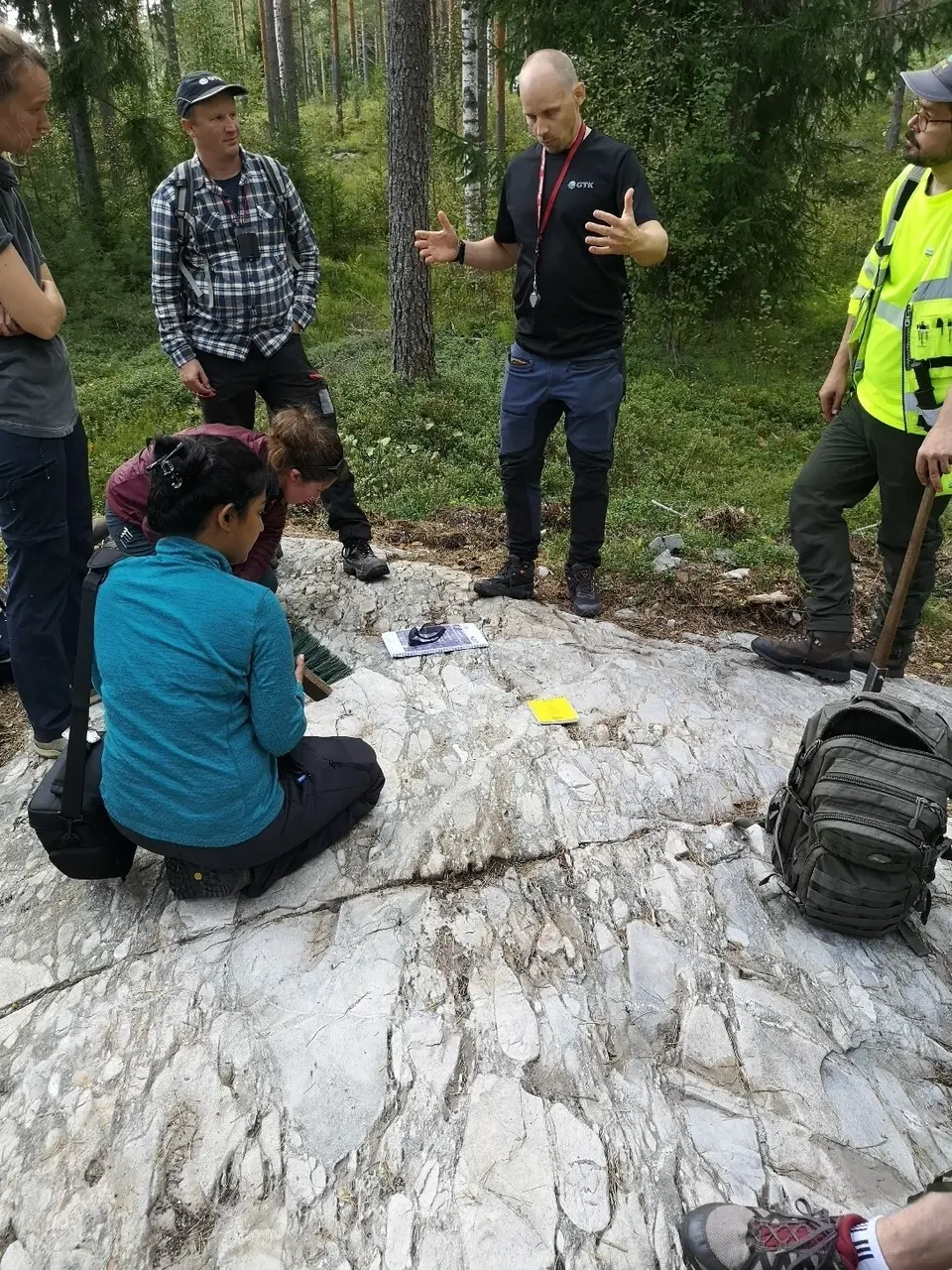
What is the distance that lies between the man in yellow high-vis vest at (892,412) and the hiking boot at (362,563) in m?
2.20

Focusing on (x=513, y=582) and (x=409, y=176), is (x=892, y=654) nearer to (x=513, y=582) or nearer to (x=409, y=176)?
(x=513, y=582)

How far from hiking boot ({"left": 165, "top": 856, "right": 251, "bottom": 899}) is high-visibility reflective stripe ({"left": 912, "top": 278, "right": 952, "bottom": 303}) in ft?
11.1

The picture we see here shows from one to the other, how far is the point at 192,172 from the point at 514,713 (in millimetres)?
3122

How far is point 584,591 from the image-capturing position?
4.87 metres

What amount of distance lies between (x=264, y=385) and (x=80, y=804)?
270 cm

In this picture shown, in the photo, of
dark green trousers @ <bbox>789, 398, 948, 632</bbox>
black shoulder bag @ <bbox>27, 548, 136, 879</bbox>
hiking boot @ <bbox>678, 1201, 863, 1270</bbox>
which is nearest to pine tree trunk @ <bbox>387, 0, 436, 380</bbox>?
dark green trousers @ <bbox>789, 398, 948, 632</bbox>

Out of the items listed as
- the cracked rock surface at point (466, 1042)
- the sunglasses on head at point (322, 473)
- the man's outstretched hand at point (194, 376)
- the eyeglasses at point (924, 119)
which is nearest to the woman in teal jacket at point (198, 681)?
the cracked rock surface at point (466, 1042)

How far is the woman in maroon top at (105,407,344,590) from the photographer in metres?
3.51

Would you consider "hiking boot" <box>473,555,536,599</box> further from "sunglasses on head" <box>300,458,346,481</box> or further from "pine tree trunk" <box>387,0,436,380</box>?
"pine tree trunk" <box>387,0,436,380</box>

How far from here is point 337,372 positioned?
879 cm

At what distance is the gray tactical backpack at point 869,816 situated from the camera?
2502 mm

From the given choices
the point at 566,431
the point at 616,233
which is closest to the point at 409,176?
the point at 566,431

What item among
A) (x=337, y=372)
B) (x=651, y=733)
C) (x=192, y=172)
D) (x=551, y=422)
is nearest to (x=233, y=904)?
(x=651, y=733)

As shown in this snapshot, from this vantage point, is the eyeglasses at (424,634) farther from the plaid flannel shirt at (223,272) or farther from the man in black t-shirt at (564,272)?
the plaid flannel shirt at (223,272)
